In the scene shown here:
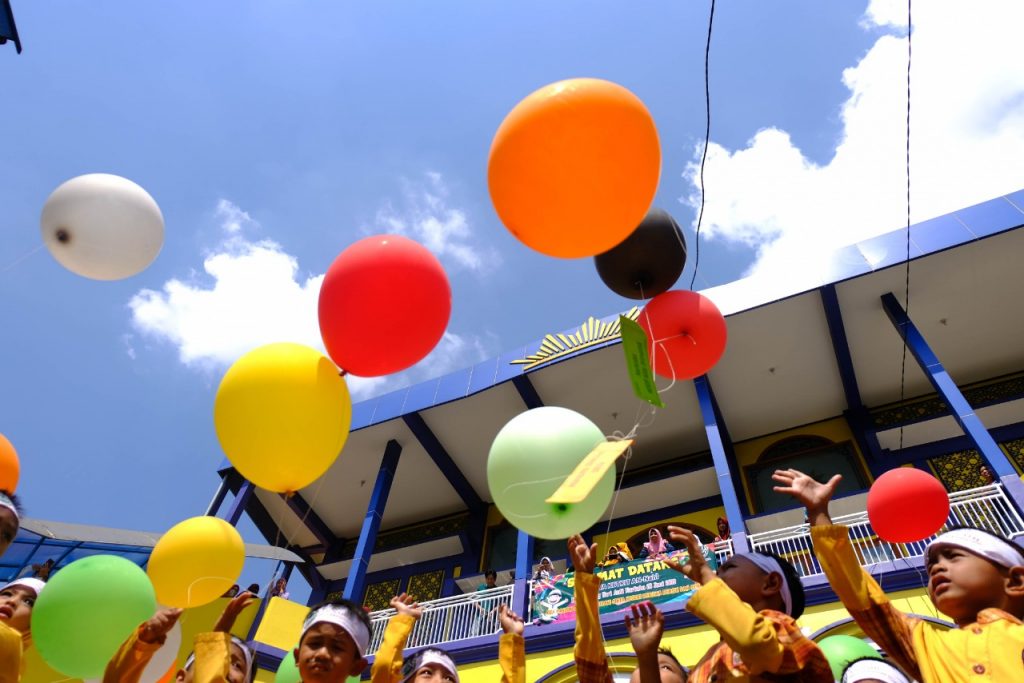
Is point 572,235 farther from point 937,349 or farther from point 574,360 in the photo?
point 937,349

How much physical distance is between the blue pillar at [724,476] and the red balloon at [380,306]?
4792mm

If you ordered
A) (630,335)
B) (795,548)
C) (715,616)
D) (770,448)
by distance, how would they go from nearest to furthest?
(715,616)
(630,335)
(795,548)
(770,448)

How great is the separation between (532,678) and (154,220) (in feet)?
20.8

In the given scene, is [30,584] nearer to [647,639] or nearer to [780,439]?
A: [647,639]

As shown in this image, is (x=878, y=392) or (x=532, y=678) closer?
(x=532, y=678)

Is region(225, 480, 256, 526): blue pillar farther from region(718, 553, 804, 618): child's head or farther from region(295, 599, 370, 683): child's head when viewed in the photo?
region(718, 553, 804, 618): child's head

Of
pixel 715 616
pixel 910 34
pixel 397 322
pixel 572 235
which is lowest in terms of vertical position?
pixel 715 616

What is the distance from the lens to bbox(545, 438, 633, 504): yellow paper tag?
2.10 meters

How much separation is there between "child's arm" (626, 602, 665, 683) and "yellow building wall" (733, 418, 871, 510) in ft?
29.0

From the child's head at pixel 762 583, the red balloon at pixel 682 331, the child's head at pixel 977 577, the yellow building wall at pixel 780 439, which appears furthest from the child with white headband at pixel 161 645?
the yellow building wall at pixel 780 439

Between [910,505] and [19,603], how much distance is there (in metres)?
4.79

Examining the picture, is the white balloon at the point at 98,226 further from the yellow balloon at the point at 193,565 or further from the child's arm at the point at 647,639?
the child's arm at the point at 647,639

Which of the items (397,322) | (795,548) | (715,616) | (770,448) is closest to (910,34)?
(397,322)

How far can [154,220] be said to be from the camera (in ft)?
12.8
